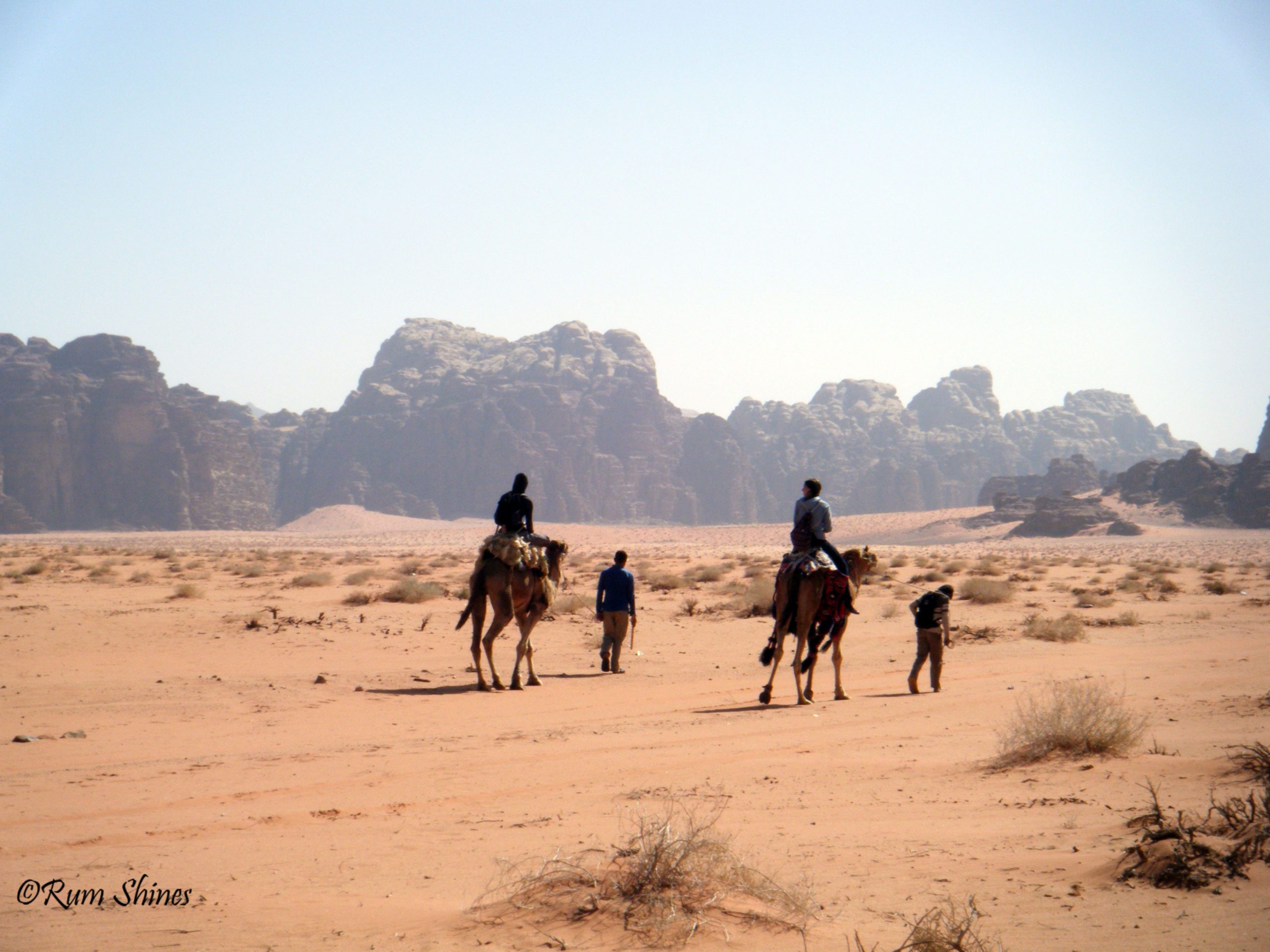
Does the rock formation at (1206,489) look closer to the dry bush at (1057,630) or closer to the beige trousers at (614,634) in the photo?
the dry bush at (1057,630)

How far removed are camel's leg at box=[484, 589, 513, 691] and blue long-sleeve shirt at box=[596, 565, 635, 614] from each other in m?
1.81

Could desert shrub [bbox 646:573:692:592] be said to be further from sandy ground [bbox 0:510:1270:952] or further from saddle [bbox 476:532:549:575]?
saddle [bbox 476:532:549:575]

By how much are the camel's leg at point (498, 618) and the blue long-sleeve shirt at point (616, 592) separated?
1.81m

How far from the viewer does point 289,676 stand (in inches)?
489

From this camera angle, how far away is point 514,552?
38.7ft

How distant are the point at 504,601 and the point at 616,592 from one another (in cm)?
210

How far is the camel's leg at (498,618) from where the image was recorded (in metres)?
11.8

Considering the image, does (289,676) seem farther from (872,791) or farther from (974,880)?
(974,880)

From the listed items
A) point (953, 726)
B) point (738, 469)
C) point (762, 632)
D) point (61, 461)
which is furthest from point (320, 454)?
point (953, 726)

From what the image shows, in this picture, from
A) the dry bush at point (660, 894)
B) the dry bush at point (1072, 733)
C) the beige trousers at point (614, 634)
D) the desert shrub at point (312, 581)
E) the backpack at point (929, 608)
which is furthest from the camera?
the desert shrub at point (312, 581)

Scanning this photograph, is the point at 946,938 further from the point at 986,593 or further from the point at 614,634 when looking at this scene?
the point at 986,593

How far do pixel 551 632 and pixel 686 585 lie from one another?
10407mm

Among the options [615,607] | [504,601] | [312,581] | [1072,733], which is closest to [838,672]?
[615,607]

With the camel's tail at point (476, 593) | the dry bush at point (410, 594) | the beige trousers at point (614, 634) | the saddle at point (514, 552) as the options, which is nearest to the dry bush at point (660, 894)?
the saddle at point (514, 552)
